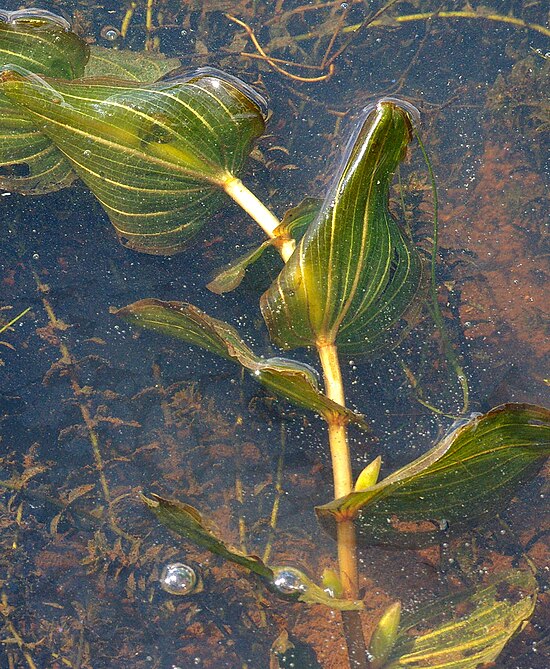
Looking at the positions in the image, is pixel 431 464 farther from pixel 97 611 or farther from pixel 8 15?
pixel 8 15

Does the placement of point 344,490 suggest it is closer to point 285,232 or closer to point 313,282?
point 313,282

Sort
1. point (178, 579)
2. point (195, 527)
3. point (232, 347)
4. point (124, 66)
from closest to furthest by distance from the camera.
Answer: point (195, 527), point (232, 347), point (178, 579), point (124, 66)

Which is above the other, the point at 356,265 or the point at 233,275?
the point at 356,265

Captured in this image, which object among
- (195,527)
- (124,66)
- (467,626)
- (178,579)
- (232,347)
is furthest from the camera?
(124,66)

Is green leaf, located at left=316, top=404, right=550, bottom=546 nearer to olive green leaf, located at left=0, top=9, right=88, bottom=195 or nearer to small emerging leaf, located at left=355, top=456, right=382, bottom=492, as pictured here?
small emerging leaf, located at left=355, top=456, right=382, bottom=492

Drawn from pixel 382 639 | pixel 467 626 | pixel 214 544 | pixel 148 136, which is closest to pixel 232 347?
pixel 214 544

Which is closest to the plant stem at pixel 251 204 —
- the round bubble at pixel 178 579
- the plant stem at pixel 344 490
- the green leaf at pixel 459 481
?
the plant stem at pixel 344 490

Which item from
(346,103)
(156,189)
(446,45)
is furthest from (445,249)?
(156,189)

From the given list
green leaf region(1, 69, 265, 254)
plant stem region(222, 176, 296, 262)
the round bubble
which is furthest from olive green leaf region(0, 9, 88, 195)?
the round bubble
